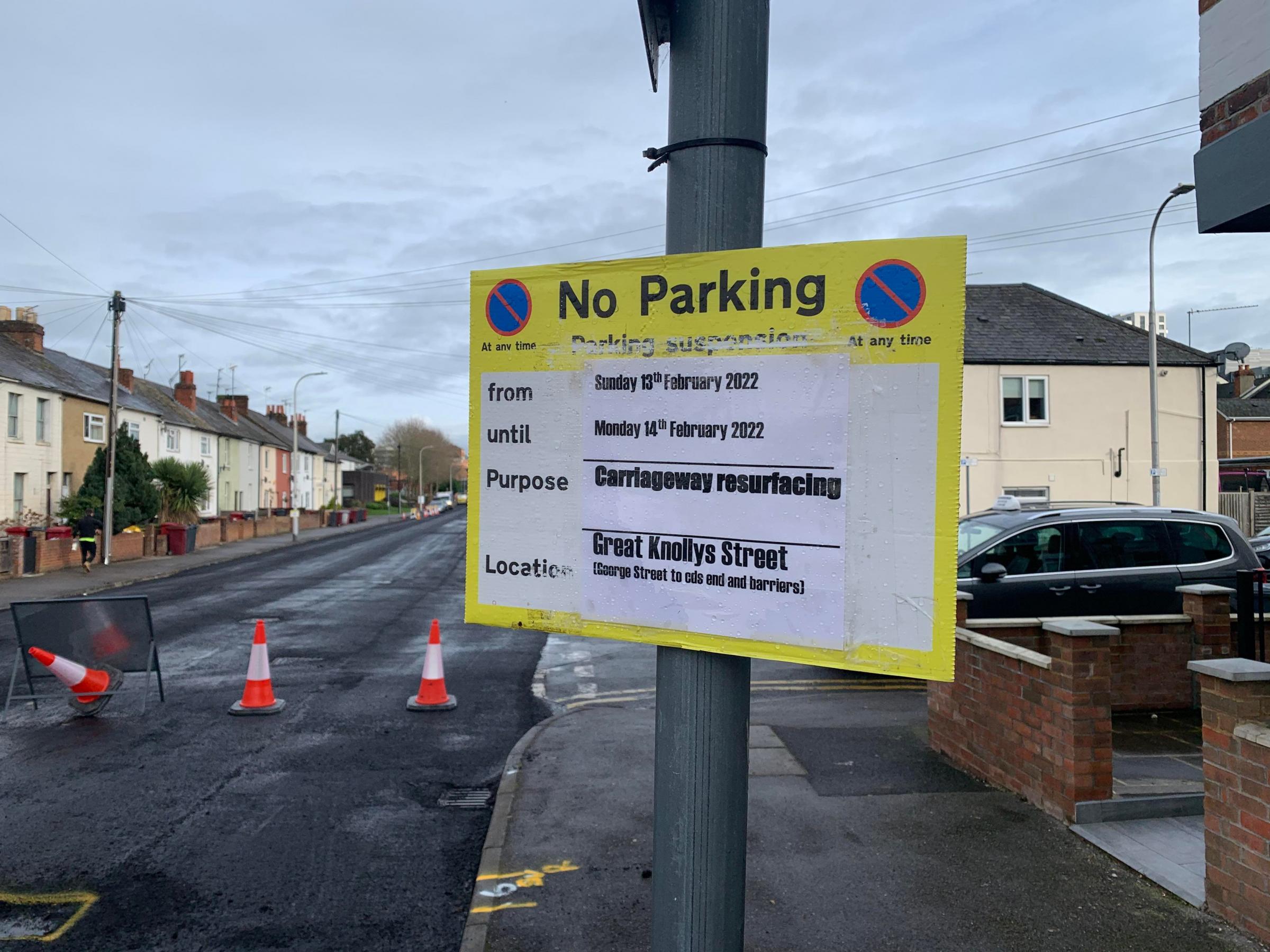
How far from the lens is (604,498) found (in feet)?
8.76

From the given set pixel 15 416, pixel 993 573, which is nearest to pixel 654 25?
pixel 993 573

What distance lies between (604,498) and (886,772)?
512 cm

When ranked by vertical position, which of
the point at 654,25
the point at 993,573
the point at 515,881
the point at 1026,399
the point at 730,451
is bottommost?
the point at 515,881

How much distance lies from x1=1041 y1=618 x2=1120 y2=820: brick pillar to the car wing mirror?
4.08 m

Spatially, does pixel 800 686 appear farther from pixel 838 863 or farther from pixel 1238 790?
pixel 1238 790

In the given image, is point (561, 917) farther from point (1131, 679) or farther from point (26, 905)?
point (1131, 679)

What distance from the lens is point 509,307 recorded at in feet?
9.27

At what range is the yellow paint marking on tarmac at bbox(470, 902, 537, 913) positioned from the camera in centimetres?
475

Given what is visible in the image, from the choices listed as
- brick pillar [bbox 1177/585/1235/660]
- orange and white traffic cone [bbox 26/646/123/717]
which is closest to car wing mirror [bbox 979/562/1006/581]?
brick pillar [bbox 1177/585/1235/660]

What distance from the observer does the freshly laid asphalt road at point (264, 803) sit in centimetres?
487

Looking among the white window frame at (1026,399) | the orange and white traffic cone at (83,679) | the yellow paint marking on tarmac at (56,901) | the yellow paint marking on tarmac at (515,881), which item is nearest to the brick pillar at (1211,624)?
the yellow paint marking on tarmac at (515,881)

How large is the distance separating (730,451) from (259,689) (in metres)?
8.32

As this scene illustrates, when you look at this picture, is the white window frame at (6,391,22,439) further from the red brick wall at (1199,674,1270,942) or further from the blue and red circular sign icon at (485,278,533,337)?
the red brick wall at (1199,674,1270,942)

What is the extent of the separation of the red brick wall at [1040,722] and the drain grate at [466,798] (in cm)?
354
